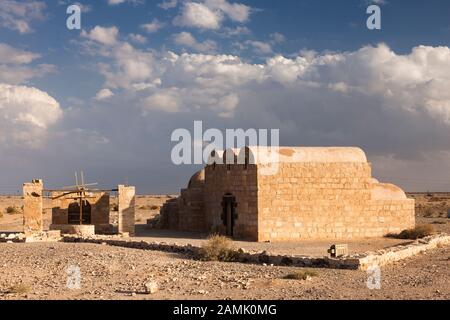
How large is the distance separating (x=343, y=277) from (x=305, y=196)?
8.54 metres

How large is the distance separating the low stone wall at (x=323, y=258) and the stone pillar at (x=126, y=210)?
3484 millimetres

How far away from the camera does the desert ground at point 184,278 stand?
9.91 m

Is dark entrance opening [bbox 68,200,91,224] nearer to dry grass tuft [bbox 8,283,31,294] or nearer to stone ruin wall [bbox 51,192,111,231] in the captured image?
stone ruin wall [bbox 51,192,111,231]

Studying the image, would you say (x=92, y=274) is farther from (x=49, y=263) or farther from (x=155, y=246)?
(x=155, y=246)

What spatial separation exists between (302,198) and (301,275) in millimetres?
8779

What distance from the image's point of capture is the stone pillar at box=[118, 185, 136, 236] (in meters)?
21.5

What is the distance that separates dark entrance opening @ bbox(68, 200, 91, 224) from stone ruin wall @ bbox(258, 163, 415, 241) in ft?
29.5

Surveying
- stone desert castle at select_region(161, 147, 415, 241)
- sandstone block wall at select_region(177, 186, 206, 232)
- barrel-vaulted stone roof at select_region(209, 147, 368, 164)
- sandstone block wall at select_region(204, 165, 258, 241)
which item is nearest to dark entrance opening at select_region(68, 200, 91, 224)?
sandstone block wall at select_region(177, 186, 206, 232)

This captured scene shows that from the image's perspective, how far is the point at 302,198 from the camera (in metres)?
19.9

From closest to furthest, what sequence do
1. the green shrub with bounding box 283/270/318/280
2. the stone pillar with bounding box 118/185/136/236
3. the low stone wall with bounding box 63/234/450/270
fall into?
1. the green shrub with bounding box 283/270/318/280
2. the low stone wall with bounding box 63/234/450/270
3. the stone pillar with bounding box 118/185/136/236

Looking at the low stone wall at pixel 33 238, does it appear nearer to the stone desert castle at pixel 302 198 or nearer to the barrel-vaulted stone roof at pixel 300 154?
the stone desert castle at pixel 302 198

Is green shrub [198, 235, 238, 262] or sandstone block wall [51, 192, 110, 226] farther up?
sandstone block wall [51, 192, 110, 226]

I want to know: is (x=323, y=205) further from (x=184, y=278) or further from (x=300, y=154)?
(x=184, y=278)
